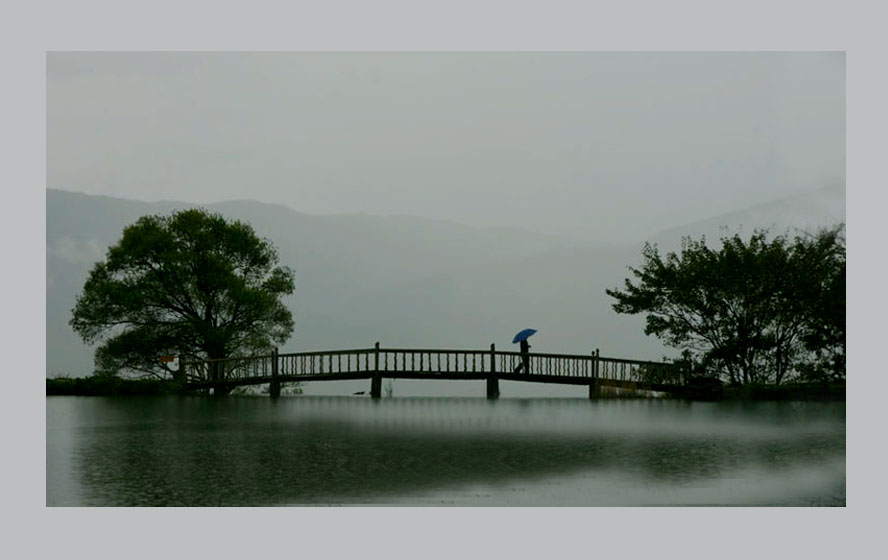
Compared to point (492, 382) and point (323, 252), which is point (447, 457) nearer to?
point (323, 252)

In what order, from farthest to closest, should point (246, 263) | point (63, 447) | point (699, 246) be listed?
point (246, 263)
point (699, 246)
point (63, 447)

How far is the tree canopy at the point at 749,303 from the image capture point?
16359 millimetres

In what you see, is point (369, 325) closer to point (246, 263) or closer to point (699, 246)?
point (246, 263)

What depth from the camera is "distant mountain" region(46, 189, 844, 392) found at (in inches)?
612

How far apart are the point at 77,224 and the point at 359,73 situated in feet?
15.0

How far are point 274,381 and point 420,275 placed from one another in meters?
6.96

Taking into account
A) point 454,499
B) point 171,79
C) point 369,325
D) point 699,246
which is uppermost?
point 171,79

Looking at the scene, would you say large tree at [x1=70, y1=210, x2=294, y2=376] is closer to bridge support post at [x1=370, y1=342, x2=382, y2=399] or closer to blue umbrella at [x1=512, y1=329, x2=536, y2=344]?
bridge support post at [x1=370, y1=342, x2=382, y2=399]

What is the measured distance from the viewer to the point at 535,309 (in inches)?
632

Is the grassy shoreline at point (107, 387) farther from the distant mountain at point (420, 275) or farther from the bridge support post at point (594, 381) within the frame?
the bridge support post at point (594, 381)

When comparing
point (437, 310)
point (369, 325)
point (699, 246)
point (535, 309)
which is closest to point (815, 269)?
point (699, 246)

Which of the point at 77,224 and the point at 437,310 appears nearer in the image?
the point at 77,224

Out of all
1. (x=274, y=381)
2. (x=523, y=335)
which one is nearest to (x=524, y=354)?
(x=523, y=335)

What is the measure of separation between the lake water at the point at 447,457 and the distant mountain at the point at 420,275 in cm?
138
